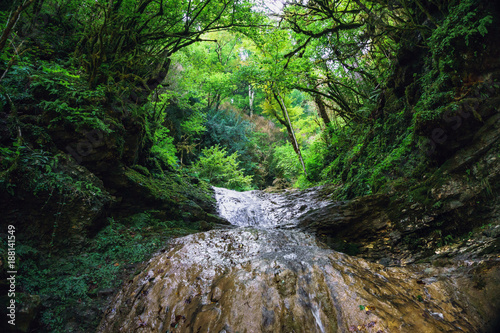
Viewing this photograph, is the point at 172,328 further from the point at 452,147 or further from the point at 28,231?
the point at 452,147

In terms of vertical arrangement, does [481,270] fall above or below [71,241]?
below

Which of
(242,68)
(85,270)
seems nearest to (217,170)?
(242,68)

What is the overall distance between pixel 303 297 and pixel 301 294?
0.04m

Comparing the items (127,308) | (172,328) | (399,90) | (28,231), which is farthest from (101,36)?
(399,90)

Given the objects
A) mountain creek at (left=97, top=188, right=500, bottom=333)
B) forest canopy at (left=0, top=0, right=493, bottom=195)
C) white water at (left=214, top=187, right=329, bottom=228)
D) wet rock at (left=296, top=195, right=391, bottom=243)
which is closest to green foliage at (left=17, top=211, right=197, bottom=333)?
mountain creek at (left=97, top=188, right=500, bottom=333)

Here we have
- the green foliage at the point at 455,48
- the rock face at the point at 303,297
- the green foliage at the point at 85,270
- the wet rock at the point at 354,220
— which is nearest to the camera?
the rock face at the point at 303,297

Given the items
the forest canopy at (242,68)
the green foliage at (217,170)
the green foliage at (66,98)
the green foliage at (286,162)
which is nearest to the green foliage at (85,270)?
the forest canopy at (242,68)

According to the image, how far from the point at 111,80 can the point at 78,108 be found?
4.01ft

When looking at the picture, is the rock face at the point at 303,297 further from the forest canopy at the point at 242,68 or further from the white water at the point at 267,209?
the white water at the point at 267,209

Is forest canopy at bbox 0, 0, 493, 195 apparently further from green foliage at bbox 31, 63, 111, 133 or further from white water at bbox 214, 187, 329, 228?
white water at bbox 214, 187, 329, 228

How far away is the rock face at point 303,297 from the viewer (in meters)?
2.23

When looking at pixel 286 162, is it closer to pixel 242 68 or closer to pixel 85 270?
pixel 242 68

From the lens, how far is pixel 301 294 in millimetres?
2582

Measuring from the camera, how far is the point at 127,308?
2822 mm
